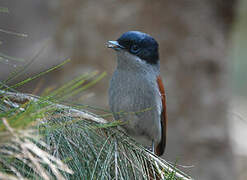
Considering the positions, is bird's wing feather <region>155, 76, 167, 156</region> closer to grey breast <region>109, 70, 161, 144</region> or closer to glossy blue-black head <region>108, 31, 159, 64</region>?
grey breast <region>109, 70, 161, 144</region>

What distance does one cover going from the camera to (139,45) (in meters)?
4.05

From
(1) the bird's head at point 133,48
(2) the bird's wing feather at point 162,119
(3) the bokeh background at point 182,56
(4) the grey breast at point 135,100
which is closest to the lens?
(4) the grey breast at point 135,100

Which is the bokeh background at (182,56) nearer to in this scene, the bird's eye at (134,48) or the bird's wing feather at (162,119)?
the bird's wing feather at (162,119)

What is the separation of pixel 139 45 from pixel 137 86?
49 cm

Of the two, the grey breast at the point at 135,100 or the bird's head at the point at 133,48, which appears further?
the bird's head at the point at 133,48

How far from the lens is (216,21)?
737 centimetres

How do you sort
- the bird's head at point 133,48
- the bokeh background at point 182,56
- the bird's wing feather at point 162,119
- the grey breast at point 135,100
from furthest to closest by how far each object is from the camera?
the bokeh background at point 182,56 → the bird's wing feather at point 162,119 → the bird's head at point 133,48 → the grey breast at point 135,100

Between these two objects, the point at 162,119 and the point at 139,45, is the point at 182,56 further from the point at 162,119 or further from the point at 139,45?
the point at 139,45

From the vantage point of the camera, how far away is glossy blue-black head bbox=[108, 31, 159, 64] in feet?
13.0

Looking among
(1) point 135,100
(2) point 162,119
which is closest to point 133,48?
(1) point 135,100

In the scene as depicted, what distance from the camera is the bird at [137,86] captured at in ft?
12.6

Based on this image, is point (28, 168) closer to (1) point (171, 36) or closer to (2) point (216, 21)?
(1) point (171, 36)

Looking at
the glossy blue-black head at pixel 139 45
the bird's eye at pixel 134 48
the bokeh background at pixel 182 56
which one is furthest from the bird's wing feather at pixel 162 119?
the bokeh background at pixel 182 56

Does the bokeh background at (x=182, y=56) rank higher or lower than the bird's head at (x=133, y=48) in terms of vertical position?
lower
